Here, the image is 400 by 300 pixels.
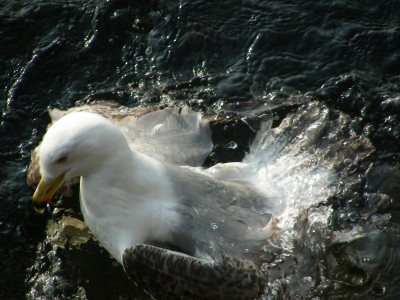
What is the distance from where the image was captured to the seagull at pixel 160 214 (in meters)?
3.71

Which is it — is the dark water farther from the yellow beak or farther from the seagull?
the yellow beak

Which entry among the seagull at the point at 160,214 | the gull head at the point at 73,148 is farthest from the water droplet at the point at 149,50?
the gull head at the point at 73,148

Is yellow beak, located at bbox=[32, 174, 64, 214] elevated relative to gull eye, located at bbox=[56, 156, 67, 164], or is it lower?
lower

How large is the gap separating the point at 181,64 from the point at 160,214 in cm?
273

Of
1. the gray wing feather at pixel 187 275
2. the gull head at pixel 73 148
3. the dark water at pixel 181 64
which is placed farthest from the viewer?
the dark water at pixel 181 64

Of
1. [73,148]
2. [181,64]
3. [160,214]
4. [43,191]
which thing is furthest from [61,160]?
[181,64]

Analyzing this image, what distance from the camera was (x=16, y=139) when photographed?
567 cm

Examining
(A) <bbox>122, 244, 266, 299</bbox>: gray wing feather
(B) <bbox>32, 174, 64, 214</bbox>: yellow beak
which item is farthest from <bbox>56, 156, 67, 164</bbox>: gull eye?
(A) <bbox>122, 244, 266, 299</bbox>: gray wing feather

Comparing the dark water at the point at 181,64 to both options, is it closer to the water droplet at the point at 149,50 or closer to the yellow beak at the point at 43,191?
the water droplet at the point at 149,50

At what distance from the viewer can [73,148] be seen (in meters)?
3.59

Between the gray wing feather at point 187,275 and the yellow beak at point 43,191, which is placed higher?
the yellow beak at point 43,191

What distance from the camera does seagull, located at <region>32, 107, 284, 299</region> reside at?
3.71m

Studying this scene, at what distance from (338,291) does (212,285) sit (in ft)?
4.13

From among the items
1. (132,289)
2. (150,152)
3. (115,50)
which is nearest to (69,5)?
(115,50)
